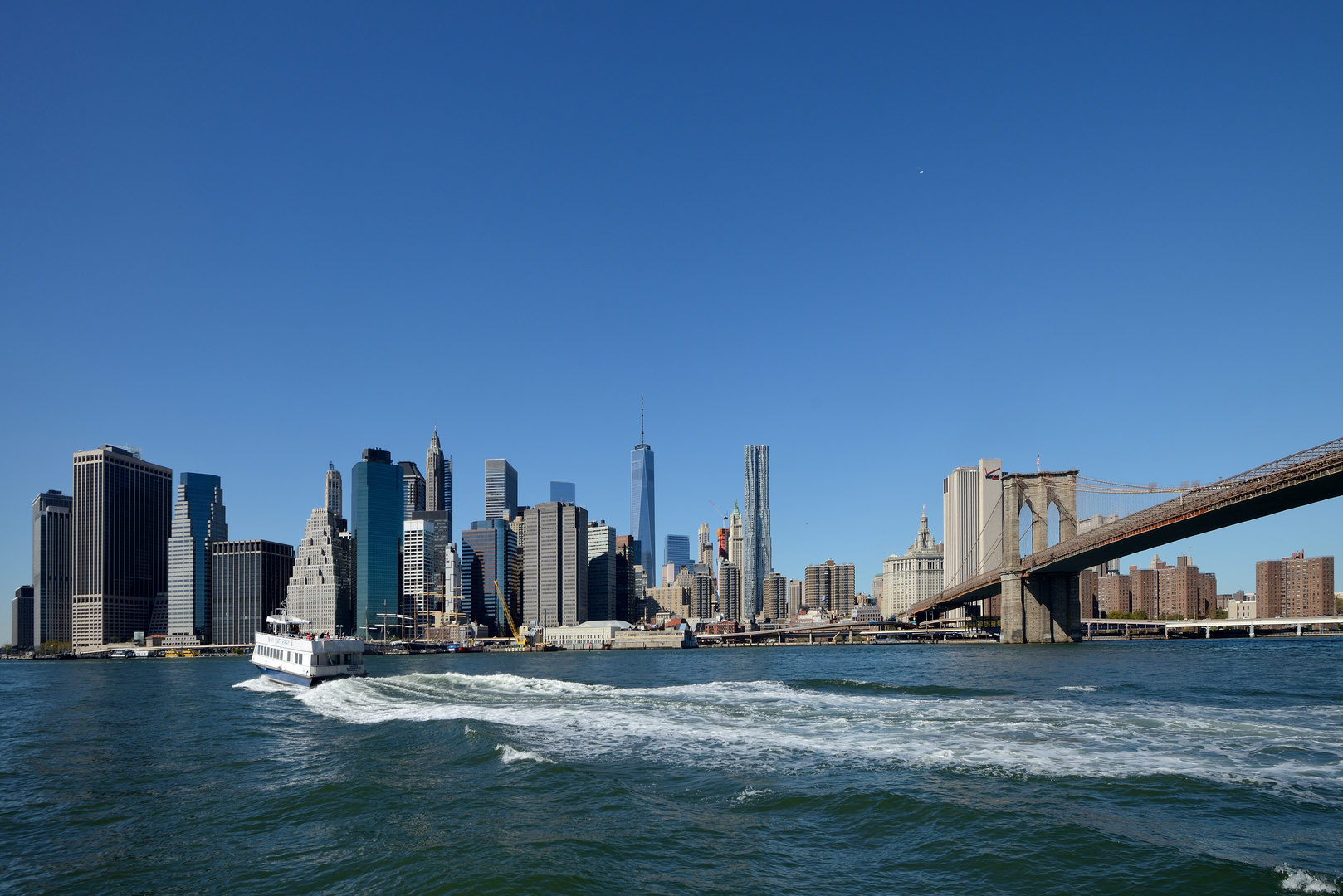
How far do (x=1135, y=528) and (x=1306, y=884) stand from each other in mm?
70395

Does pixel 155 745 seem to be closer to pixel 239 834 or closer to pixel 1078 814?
pixel 239 834

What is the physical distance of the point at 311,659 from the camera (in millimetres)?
57688

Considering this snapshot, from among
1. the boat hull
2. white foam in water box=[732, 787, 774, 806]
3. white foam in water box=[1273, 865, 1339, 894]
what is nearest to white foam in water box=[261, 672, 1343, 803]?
white foam in water box=[732, 787, 774, 806]

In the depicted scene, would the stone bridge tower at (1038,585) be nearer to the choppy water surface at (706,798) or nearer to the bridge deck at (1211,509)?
the bridge deck at (1211,509)

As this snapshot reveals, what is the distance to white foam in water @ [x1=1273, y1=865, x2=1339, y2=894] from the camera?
42.4 feet

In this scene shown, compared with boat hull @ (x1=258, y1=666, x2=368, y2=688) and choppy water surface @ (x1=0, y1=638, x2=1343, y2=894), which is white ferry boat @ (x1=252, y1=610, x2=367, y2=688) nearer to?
boat hull @ (x1=258, y1=666, x2=368, y2=688)

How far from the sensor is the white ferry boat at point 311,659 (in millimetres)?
57781

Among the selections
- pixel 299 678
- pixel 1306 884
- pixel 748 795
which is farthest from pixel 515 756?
pixel 299 678

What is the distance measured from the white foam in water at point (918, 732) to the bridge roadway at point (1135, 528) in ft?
111

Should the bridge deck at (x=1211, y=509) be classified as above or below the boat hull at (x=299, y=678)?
above

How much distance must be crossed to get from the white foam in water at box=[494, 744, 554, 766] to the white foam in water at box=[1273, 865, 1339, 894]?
17796 mm

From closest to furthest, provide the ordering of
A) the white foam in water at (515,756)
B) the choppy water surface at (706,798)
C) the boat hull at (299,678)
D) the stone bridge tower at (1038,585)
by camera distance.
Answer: the choppy water surface at (706,798), the white foam in water at (515,756), the boat hull at (299,678), the stone bridge tower at (1038,585)

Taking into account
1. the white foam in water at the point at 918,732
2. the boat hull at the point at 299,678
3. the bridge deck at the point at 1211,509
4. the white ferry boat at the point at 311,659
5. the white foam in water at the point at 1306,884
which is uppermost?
the bridge deck at the point at 1211,509

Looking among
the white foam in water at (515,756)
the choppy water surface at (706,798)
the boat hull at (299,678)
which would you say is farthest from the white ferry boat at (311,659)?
the white foam in water at (515,756)
